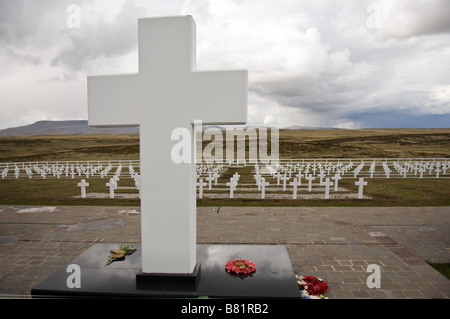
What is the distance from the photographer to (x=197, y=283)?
422 cm

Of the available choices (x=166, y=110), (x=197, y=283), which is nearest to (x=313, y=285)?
(x=197, y=283)

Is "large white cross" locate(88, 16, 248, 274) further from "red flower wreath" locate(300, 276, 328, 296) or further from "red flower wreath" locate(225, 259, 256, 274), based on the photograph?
"red flower wreath" locate(300, 276, 328, 296)

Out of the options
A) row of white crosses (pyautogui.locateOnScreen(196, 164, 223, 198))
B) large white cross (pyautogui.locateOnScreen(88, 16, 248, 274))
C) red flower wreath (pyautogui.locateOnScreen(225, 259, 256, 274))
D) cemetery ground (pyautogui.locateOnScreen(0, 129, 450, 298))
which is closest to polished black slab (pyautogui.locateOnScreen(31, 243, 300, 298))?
red flower wreath (pyautogui.locateOnScreen(225, 259, 256, 274))

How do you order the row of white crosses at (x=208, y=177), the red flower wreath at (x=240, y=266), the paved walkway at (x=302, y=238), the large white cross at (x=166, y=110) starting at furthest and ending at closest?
the row of white crosses at (x=208, y=177)
the paved walkway at (x=302, y=238)
the red flower wreath at (x=240, y=266)
the large white cross at (x=166, y=110)

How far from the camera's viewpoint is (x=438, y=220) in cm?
937

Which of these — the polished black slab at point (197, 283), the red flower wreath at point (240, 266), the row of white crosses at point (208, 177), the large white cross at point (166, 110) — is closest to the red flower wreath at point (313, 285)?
the polished black slab at point (197, 283)

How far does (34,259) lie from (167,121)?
4.54 meters

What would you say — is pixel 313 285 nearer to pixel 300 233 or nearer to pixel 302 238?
pixel 302 238

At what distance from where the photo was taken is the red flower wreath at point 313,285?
4586 millimetres

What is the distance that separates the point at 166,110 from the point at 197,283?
7.91ft

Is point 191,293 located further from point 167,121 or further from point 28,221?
point 28,221

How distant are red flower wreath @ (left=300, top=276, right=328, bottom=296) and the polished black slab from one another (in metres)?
0.36

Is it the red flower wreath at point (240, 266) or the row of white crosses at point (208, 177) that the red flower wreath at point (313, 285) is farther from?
the row of white crosses at point (208, 177)

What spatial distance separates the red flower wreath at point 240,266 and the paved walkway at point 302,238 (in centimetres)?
126
